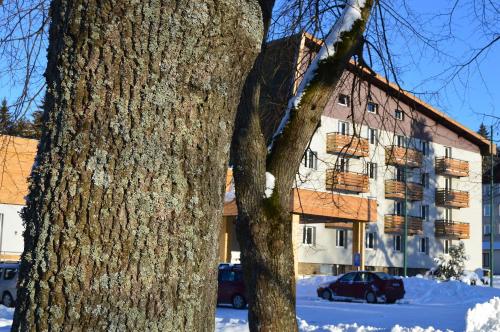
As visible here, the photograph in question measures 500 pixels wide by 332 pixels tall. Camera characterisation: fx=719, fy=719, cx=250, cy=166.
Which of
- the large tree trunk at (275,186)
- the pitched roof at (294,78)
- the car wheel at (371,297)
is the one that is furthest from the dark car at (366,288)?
the large tree trunk at (275,186)

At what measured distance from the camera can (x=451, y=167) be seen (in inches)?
2125

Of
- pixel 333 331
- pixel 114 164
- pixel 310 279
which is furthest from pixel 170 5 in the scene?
pixel 310 279

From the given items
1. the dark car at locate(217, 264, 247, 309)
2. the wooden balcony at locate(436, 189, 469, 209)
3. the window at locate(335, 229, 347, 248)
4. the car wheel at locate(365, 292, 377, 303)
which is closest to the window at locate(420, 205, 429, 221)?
the wooden balcony at locate(436, 189, 469, 209)

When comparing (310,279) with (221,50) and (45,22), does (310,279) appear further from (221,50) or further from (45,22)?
(221,50)

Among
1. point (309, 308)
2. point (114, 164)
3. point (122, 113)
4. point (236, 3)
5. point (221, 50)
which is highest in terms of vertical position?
point (236, 3)

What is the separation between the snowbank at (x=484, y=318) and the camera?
14.3 metres

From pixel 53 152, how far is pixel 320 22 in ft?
22.5

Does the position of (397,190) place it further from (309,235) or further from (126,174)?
(126,174)

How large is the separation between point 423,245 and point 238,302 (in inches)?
1315

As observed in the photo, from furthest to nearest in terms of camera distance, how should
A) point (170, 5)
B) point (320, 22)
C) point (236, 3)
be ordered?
point (320, 22), point (236, 3), point (170, 5)

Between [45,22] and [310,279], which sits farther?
[310,279]

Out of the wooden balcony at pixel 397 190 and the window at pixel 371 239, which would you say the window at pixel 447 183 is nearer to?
the wooden balcony at pixel 397 190

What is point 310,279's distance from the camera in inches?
1405

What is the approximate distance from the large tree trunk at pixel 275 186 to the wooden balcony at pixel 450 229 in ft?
159
